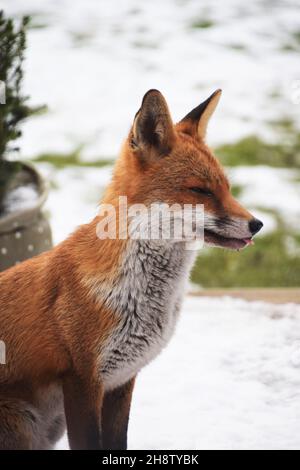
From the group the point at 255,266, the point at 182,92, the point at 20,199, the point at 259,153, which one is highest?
the point at 20,199

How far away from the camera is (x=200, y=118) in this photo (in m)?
2.05

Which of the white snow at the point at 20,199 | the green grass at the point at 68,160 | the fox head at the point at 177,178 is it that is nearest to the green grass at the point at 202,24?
the green grass at the point at 68,160

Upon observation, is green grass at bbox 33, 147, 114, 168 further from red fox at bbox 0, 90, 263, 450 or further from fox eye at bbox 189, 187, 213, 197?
fox eye at bbox 189, 187, 213, 197

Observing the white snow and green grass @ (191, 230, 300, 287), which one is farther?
green grass @ (191, 230, 300, 287)

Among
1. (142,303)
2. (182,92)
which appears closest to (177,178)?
(142,303)

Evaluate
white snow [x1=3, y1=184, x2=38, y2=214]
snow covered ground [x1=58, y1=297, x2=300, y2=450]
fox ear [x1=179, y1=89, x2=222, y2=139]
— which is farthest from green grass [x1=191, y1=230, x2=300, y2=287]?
fox ear [x1=179, y1=89, x2=222, y2=139]

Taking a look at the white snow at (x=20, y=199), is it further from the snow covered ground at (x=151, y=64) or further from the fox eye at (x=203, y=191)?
the snow covered ground at (x=151, y=64)

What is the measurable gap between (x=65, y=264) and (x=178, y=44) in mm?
6083

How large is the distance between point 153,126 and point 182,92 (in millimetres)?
4777

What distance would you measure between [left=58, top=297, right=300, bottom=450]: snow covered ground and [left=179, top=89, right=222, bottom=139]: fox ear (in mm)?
1024

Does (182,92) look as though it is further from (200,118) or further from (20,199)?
(200,118)

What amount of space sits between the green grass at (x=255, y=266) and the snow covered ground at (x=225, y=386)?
3.31 feet

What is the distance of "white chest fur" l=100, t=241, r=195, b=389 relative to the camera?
192cm

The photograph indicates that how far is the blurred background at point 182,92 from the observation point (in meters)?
4.81
